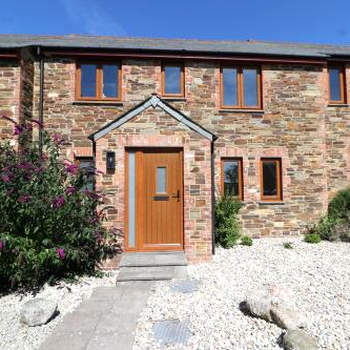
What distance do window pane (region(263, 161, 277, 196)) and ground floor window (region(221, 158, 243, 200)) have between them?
90 centimetres

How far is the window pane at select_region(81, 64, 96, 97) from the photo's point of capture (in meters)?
9.79

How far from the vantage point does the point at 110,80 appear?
9.88 m

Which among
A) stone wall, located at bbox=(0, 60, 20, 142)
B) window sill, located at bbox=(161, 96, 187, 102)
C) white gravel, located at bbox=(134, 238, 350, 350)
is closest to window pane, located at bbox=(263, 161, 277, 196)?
white gravel, located at bbox=(134, 238, 350, 350)

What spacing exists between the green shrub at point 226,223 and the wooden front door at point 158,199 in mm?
2017

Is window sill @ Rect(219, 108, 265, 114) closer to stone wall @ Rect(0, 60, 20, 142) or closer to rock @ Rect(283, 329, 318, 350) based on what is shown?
stone wall @ Rect(0, 60, 20, 142)

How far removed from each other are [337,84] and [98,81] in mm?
8871

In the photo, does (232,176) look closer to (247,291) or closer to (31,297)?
(247,291)

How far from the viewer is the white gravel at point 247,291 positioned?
345 cm

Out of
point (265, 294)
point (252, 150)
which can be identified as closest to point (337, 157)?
point (252, 150)

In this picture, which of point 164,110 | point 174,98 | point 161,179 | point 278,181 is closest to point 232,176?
point 278,181

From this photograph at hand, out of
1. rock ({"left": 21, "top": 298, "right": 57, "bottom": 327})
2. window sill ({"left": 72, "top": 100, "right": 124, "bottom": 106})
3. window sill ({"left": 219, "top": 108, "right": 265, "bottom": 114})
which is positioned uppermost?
window sill ({"left": 72, "top": 100, "right": 124, "bottom": 106})

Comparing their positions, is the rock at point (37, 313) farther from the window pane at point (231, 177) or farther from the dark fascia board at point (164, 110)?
the window pane at point (231, 177)

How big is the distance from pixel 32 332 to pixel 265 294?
3.14 meters

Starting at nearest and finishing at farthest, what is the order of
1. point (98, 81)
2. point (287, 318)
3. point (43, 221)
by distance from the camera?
A: 1. point (287, 318)
2. point (43, 221)
3. point (98, 81)
